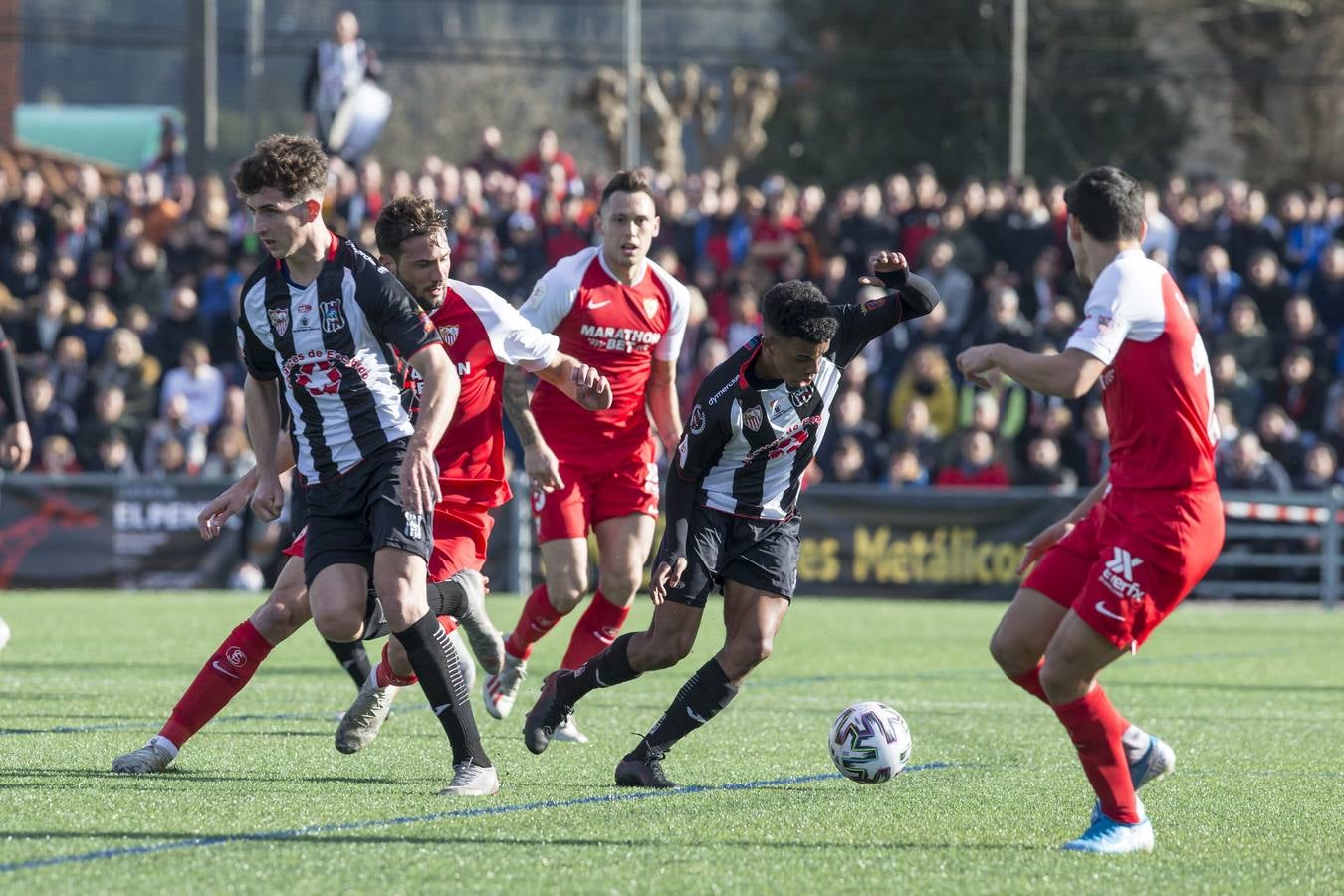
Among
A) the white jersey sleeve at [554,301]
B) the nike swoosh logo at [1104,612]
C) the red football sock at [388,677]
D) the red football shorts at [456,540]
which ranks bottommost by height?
the red football sock at [388,677]

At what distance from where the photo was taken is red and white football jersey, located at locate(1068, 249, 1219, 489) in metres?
5.61

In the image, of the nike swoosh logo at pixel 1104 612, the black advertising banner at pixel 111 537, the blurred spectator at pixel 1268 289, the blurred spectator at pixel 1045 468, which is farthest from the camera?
the blurred spectator at pixel 1268 289

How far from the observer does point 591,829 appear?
586cm

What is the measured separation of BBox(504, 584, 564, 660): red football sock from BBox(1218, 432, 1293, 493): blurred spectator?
10393 mm

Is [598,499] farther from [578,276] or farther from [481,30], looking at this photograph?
[481,30]

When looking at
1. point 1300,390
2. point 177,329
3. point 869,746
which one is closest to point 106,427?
point 177,329

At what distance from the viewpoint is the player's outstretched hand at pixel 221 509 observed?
688cm

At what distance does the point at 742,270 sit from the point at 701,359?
1.46 metres

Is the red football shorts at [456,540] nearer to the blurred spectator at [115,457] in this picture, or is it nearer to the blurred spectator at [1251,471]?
the blurred spectator at [1251,471]

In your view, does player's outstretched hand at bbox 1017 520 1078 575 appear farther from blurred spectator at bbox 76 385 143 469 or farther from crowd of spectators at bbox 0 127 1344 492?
blurred spectator at bbox 76 385 143 469

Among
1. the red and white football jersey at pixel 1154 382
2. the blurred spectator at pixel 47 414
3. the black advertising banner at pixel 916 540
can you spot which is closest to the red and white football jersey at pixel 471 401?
the red and white football jersey at pixel 1154 382

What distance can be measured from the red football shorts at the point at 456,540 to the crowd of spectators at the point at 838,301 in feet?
34.7

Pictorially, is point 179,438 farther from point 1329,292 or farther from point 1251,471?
point 1329,292

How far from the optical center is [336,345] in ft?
21.2
